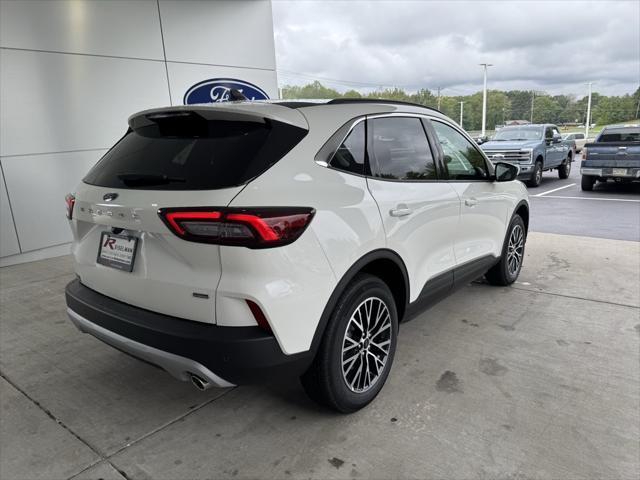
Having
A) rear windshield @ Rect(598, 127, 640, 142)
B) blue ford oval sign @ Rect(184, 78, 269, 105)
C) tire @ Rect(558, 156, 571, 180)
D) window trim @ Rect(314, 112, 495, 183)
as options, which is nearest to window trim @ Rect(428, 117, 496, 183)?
window trim @ Rect(314, 112, 495, 183)

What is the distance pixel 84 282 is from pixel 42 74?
4.91 m

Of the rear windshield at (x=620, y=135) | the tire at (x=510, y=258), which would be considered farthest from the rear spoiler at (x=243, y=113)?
the rear windshield at (x=620, y=135)

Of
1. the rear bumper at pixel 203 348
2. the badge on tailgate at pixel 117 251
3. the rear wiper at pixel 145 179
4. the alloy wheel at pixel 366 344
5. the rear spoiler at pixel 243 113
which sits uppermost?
the rear spoiler at pixel 243 113

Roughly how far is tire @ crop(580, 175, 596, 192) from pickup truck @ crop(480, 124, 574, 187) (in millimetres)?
1461

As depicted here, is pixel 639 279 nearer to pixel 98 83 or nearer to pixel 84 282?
pixel 84 282

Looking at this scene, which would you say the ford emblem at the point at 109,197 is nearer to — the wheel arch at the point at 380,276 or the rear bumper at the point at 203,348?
the rear bumper at the point at 203,348

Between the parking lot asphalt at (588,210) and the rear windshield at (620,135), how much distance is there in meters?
1.37

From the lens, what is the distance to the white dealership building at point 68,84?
6.11 meters

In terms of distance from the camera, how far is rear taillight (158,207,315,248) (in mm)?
2018

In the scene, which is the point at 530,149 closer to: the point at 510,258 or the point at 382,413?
the point at 510,258

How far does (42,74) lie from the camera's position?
630cm

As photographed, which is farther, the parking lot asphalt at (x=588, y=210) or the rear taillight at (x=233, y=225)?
the parking lot asphalt at (x=588, y=210)

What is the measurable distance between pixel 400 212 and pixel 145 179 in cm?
142

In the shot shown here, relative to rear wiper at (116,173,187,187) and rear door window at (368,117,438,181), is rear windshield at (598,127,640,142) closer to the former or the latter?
rear door window at (368,117,438,181)
